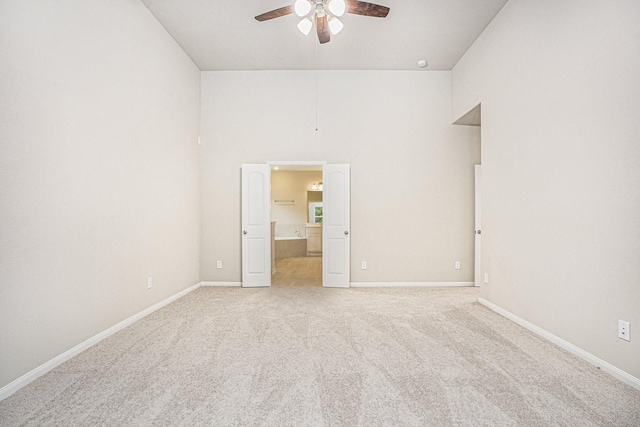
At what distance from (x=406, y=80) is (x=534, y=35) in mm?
2308

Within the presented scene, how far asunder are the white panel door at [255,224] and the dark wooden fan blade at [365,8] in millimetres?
2813


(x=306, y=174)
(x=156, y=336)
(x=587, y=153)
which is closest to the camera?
(x=587, y=153)

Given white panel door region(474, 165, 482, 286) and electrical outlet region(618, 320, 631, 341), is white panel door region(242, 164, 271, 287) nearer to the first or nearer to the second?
white panel door region(474, 165, 482, 286)

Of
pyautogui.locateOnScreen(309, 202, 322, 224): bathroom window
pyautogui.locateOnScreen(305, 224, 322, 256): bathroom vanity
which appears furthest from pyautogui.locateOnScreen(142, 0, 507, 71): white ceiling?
pyautogui.locateOnScreen(309, 202, 322, 224): bathroom window

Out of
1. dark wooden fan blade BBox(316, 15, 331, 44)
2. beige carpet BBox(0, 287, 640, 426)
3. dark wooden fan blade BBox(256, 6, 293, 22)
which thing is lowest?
beige carpet BBox(0, 287, 640, 426)

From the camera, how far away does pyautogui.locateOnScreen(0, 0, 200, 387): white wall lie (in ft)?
7.06

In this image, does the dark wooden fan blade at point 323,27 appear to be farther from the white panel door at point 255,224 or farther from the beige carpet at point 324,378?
the beige carpet at point 324,378

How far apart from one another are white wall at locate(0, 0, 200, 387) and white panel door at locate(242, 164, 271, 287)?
1.15 m

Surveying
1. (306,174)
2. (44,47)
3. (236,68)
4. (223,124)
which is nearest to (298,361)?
(44,47)

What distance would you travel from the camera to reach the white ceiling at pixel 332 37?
376 centimetres

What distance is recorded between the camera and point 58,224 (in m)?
2.50

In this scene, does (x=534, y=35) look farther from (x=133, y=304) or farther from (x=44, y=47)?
(x=133, y=304)

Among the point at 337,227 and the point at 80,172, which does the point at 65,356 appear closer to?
the point at 80,172

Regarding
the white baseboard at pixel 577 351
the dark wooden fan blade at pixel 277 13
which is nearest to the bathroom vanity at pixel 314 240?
the white baseboard at pixel 577 351
